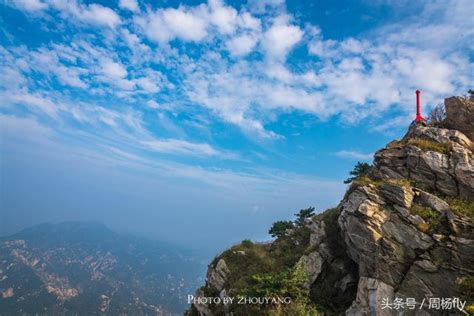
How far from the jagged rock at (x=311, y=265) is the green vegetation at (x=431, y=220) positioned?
266 inches

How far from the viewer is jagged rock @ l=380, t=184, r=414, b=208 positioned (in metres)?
17.2

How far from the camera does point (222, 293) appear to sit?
831 inches

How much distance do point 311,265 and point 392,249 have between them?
5903mm

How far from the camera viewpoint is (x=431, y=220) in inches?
628

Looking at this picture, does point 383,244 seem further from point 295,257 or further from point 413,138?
point 413,138

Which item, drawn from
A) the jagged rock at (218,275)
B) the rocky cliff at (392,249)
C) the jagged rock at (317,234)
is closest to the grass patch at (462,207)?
the rocky cliff at (392,249)

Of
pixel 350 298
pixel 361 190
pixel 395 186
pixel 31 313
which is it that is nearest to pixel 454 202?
pixel 395 186

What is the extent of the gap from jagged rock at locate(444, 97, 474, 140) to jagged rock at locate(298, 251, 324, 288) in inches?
546

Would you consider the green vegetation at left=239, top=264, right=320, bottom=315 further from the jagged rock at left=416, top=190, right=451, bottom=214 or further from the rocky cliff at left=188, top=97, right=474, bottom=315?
the jagged rock at left=416, top=190, right=451, bottom=214

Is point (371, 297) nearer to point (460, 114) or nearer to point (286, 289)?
point (286, 289)

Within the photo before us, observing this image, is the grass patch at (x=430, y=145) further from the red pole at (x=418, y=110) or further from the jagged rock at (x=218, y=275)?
the jagged rock at (x=218, y=275)

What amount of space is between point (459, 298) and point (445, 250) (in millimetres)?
2272

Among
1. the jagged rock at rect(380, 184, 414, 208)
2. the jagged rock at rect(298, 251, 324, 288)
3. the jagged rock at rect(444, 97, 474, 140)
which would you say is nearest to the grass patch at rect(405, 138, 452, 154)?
the jagged rock at rect(444, 97, 474, 140)

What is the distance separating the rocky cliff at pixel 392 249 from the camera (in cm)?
1455
